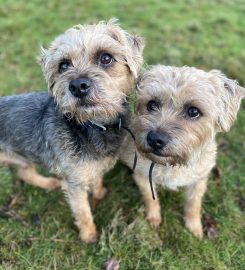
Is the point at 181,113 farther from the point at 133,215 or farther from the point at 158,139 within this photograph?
the point at 133,215

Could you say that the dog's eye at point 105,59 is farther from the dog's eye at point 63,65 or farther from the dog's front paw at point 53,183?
the dog's front paw at point 53,183

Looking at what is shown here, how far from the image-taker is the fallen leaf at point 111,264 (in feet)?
16.1

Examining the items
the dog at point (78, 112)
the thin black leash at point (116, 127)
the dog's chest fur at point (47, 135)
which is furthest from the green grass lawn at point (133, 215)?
the thin black leash at point (116, 127)

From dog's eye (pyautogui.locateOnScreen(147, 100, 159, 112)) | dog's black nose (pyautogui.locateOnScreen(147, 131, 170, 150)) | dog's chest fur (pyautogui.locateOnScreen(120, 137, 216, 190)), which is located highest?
dog's eye (pyautogui.locateOnScreen(147, 100, 159, 112))

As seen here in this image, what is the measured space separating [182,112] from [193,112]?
0.11 meters

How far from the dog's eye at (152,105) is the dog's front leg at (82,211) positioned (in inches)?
49.4

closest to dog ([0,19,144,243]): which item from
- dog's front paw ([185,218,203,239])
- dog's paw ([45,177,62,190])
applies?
dog's paw ([45,177,62,190])

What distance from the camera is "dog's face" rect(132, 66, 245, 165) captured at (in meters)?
4.13

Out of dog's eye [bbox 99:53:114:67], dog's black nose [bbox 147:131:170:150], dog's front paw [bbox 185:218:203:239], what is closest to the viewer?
dog's black nose [bbox 147:131:170:150]

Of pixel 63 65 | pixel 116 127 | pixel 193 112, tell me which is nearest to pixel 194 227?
pixel 116 127

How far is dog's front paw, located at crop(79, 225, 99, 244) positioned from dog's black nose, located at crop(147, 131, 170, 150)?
167cm

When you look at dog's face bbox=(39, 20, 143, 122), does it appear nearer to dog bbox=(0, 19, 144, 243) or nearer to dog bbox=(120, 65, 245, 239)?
dog bbox=(0, 19, 144, 243)

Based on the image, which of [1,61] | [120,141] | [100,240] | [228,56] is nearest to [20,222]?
[100,240]

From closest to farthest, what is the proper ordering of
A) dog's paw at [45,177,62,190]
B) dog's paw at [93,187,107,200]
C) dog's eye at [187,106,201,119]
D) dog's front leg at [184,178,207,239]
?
1. dog's eye at [187,106,201,119]
2. dog's front leg at [184,178,207,239]
3. dog's paw at [93,187,107,200]
4. dog's paw at [45,177,62,190]
